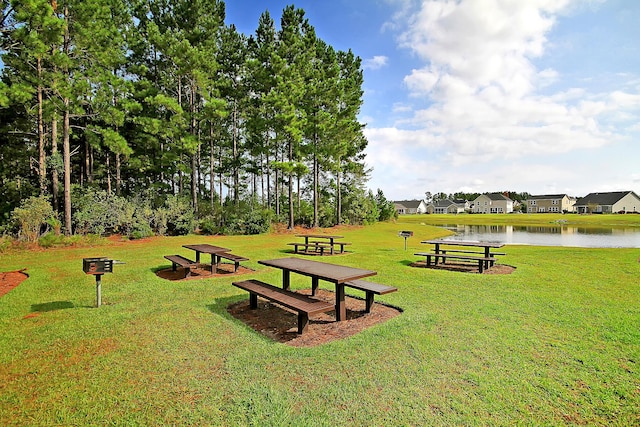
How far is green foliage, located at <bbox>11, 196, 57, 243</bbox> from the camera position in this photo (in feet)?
44.5

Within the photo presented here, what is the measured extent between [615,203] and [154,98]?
86149 mm

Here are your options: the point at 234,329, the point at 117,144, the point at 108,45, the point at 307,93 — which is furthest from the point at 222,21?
the point at 234,329

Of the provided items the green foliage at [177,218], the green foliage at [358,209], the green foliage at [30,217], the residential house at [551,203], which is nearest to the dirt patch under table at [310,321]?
the green foliage at [30,217]

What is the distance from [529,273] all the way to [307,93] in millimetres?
20521

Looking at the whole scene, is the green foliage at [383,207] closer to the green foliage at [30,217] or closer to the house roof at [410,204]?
the green foliage at [30,217]

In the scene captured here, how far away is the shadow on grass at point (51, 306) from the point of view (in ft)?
19.3

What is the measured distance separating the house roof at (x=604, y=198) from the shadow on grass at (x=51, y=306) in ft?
295

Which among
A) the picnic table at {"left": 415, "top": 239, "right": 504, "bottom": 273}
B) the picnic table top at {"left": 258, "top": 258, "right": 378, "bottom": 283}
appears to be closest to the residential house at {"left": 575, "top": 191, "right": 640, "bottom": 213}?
the picnic table at {"left": 415, "top": 239, "right": 504, "bottom": 273}

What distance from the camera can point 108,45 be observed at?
15992 mm

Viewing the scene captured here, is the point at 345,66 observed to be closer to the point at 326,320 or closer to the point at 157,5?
the point at 157,5

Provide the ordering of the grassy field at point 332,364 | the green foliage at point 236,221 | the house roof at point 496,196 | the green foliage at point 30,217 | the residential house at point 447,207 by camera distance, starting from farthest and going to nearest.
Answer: the residential house at point 447,207, the house roof at point 496,196, the green foliage at point 236,221, the green foliage at point 30,217, the grassy field at point 332,364

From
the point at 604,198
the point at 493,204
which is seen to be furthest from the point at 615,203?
the point at 493,204

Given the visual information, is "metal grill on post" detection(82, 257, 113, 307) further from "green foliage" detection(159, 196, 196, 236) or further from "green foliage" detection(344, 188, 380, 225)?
"green foliage" detection(344, 188, 380, 225)

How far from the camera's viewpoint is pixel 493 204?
86.5m
